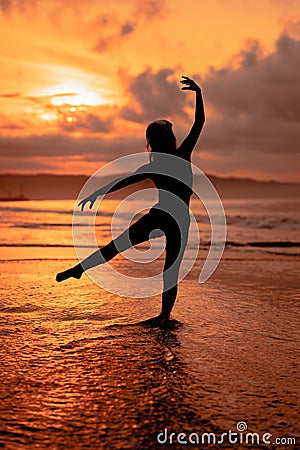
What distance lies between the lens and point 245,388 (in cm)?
307

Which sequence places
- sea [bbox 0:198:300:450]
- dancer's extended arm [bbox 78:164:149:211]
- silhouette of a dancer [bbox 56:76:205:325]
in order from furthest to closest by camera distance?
silhouette of a dancer [bbox 56:76:205:325] → dancer's extended arm [bbox 78:164:149:211] → sea [bbox 0:198:300:450]

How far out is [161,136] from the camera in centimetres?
457

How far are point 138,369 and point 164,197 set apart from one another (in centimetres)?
182

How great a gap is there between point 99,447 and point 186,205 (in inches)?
109

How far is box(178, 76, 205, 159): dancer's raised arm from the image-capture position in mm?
4539

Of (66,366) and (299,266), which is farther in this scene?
(299,266)

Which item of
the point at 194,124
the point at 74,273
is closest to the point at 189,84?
the point at 194,124

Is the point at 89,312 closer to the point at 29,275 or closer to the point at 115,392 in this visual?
the point at 115,392

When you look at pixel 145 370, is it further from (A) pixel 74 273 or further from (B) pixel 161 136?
(B) pixel 161 136

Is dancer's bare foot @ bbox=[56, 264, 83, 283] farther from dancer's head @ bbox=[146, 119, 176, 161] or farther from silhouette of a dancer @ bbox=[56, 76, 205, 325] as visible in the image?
dancer's head @ bbox=[146, 119, 176, 161]

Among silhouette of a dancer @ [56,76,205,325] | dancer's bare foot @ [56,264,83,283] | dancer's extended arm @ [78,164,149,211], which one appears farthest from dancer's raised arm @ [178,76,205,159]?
dancer's bare foot @ [56,264,83,283]

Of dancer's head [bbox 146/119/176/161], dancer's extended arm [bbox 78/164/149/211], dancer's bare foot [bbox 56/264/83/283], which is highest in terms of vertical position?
dancer's head [bbox 146/119/176/161]

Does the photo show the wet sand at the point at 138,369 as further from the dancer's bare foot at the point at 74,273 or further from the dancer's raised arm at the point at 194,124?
the dancer's raised arm at the point at 194,124

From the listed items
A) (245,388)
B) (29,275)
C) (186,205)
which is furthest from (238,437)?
(29,275)
